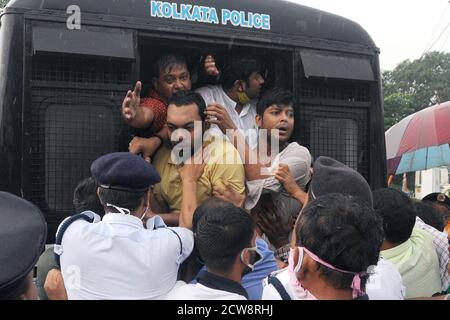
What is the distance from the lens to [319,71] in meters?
3.61

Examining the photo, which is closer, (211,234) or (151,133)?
(211,234)

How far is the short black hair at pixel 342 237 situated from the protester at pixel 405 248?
3.36 ft

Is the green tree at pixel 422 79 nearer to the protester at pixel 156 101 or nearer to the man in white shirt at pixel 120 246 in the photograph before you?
the protester at pixel 156 101

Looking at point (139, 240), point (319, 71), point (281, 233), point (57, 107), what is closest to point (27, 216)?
point (139, 240)

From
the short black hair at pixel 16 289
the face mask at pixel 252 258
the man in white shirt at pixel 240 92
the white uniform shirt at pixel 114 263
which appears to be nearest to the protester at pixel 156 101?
the man in white shirt at pixel 240 92

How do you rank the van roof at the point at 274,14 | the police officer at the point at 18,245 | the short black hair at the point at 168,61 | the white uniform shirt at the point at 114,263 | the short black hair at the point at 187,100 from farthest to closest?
the short black hair at the point at 168,61 → the short black hair at the point at 187,100 → the van roof at the point at 274,14 → the white uniform shirt at the point at 114,263 → the police officer at the point at 18,245

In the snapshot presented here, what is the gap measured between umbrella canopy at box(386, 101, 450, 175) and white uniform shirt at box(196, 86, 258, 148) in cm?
354

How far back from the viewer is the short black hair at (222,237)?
233 cm

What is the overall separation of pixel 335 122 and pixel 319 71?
39 centimetres

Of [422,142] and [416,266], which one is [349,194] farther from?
[422,142]

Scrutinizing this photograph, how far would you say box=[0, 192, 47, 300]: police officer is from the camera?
140 centimetres

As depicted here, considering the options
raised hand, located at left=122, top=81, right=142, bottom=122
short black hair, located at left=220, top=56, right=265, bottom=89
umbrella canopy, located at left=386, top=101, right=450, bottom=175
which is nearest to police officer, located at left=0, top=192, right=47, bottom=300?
raised hand, located at left=122, top=81, right=142, bottom=122

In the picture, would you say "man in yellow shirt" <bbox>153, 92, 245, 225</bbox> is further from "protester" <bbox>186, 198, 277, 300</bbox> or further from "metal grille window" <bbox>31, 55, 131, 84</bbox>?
"protester" <bbox>186, 198, 277, 300</bbox>

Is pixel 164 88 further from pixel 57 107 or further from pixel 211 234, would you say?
pixel 211 234
